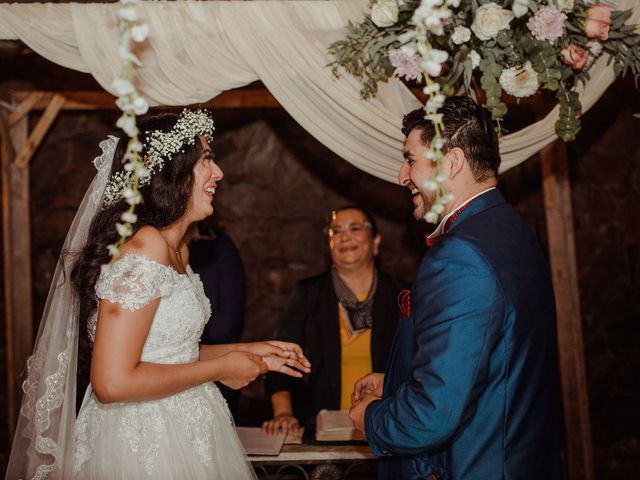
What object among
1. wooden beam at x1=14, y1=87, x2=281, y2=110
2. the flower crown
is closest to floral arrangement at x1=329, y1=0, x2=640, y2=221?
the flower crown

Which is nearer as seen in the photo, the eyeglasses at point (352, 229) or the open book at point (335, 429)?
the open book at point (335, 429)

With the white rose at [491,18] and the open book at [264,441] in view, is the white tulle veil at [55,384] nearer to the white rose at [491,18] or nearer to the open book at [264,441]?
the open book at [264,441]

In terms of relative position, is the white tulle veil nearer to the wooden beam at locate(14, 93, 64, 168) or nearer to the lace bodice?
the lace bodice

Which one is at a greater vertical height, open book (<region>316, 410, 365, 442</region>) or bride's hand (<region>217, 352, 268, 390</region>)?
bride's hand (<region>217, 352, 268, 390</region>)

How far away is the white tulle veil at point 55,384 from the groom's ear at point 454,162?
116 cm

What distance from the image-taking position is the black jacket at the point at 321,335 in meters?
3.56

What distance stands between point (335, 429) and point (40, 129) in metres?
3.19

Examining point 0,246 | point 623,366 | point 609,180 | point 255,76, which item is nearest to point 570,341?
point 623,366

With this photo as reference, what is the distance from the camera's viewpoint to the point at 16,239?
4.86 meters

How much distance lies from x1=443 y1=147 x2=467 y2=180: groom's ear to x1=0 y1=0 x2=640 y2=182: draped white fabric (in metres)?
0.81

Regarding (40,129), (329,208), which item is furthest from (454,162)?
(40,129)

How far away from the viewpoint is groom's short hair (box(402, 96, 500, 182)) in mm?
2064

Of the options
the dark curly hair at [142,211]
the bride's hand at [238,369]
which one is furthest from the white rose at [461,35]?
the bride's hand at [238,369]

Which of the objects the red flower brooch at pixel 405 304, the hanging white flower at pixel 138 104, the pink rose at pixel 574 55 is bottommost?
the red flower brooch at pixel 405 304
